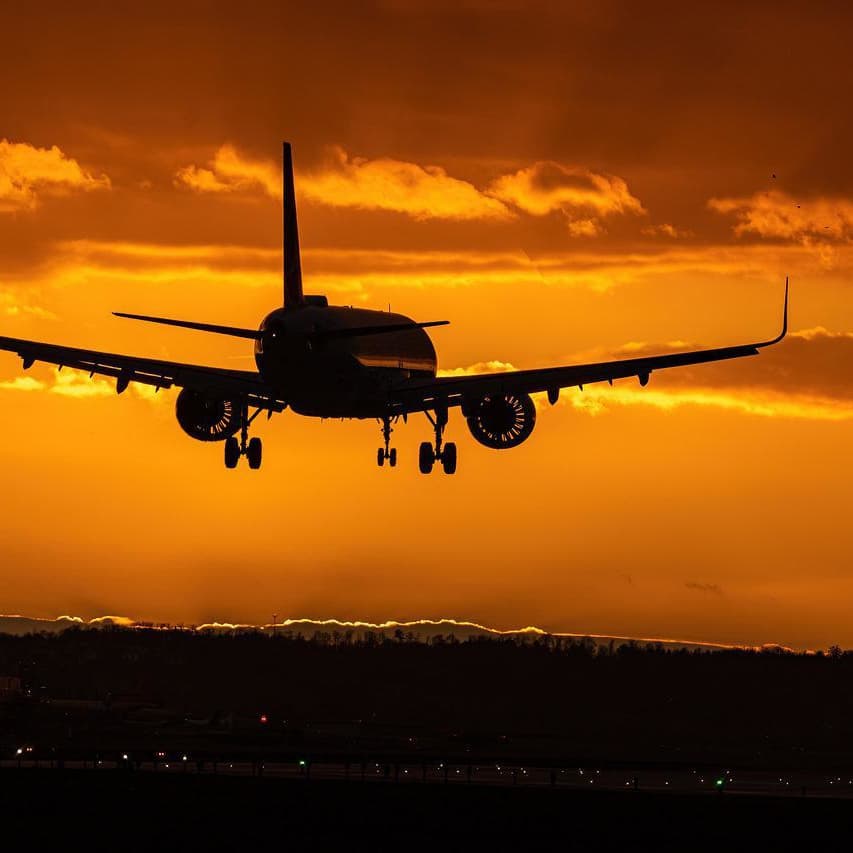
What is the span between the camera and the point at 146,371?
11081 centimetres

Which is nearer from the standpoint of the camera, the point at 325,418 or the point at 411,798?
the point at 325,418

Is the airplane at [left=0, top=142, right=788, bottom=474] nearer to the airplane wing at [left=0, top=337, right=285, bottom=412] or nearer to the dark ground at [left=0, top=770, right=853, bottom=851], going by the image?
the airplane wing at [left=0, top=337, right=285, bottom=412]

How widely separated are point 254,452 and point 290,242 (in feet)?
59.4

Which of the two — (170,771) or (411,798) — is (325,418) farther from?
(170,771)

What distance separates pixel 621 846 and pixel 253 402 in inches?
1276

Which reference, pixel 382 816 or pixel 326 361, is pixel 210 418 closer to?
pixel 326 361

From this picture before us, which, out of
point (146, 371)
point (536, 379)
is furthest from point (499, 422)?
point (146, 371)

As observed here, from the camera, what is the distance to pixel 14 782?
135 m

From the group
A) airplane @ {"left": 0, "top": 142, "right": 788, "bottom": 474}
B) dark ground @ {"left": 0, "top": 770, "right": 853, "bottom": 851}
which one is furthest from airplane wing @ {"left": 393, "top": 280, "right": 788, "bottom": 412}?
dark ground @ {"left": 0, "top": 770, "right": 853, "bottom": 851}

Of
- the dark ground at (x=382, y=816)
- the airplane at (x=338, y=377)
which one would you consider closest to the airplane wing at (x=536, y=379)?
the airplane at (x=338, y=377)

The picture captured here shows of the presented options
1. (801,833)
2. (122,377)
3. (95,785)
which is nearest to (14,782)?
(95,785)

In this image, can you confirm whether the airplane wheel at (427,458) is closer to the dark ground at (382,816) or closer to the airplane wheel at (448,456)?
the airplane wheel at (448,456)

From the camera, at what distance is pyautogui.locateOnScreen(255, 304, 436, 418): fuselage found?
101m

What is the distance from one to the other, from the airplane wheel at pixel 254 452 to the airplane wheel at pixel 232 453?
666mm
